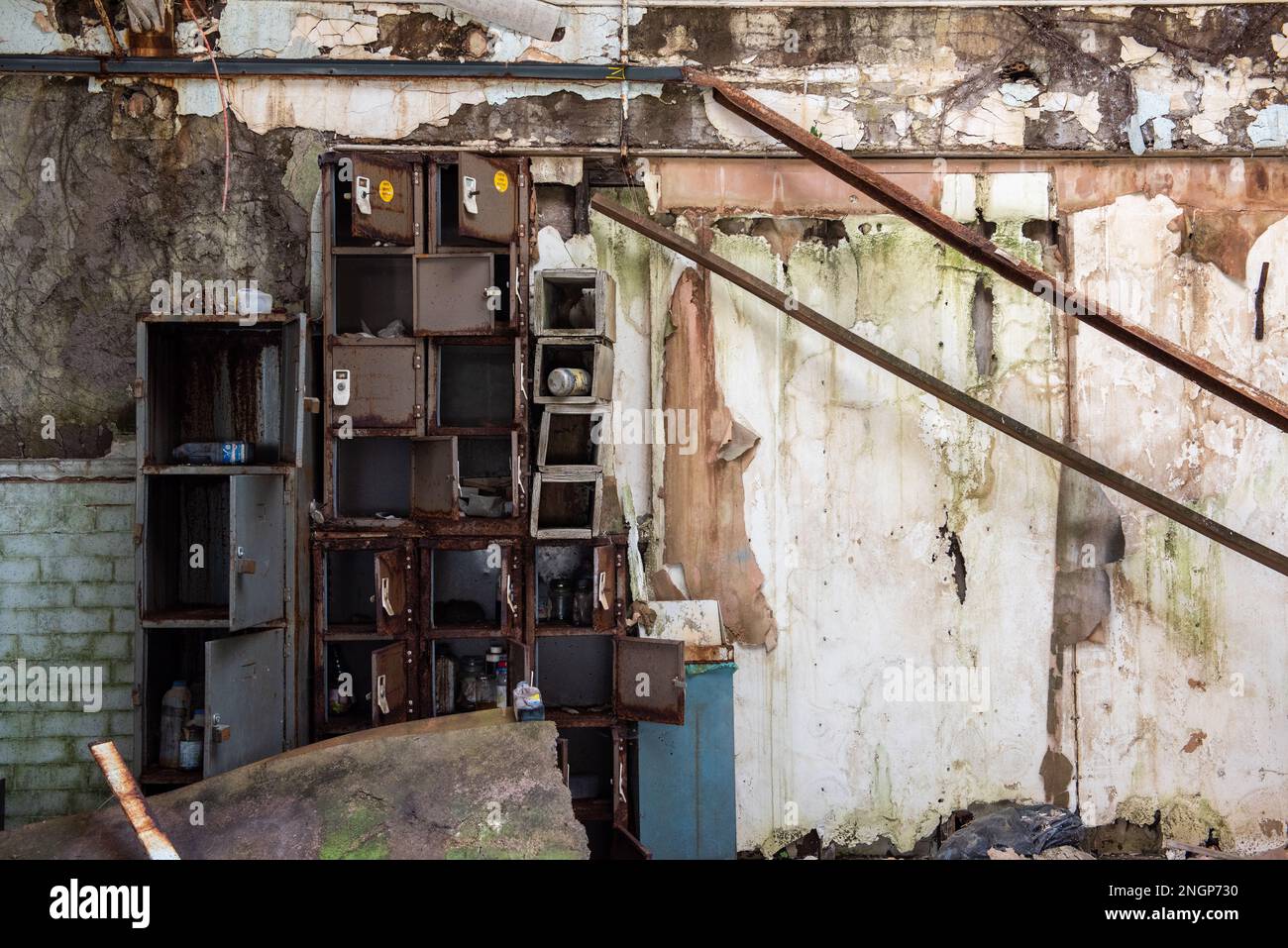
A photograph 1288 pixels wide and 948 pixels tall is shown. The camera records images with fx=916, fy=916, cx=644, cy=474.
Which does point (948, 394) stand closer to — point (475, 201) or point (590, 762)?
point (475, 201)

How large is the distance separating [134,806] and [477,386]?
1996 millimetres

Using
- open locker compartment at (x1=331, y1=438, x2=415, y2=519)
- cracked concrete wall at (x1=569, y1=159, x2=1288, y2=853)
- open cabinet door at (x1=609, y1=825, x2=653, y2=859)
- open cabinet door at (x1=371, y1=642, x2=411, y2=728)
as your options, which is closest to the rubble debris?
cracked concrete wall at (x1=569, y1=159, x2=1288, y2=853)

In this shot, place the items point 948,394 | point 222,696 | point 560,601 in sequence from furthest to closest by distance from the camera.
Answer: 1. point 560,601
2. point 948,394
3. point 222,696

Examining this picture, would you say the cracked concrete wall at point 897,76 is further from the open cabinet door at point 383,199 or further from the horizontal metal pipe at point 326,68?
the open cabinet door at point 383,199

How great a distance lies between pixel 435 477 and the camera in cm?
366

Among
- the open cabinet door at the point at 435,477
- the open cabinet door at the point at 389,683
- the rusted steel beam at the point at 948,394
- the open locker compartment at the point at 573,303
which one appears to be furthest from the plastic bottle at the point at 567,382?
the open cabinet door at the point at 389,683

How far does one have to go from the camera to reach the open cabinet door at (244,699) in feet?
10.4

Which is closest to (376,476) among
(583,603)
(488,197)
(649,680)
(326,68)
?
(583,603)

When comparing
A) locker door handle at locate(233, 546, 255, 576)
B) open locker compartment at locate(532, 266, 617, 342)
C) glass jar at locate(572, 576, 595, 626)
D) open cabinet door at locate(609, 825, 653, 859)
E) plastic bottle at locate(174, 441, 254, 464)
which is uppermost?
open locker compartment at locate(532, 266, 617, 342)

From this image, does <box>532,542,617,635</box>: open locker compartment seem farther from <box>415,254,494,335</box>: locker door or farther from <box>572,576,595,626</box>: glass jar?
<box>415,254,494,335</box>: locker door

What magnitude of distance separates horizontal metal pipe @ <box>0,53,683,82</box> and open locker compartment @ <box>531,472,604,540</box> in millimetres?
1789

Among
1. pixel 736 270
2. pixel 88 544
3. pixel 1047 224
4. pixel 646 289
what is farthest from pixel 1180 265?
pixel 88 544

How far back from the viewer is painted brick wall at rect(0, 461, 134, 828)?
388 centimetres

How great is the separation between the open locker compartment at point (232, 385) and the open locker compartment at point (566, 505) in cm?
103
